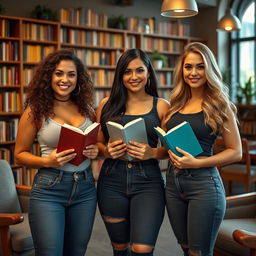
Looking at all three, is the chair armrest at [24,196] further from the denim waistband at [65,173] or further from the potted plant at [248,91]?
the potted plant at [248,91]

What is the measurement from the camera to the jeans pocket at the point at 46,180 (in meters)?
2.04

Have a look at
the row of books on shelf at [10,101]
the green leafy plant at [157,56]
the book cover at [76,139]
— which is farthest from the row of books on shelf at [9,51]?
the book cover at [76,139]

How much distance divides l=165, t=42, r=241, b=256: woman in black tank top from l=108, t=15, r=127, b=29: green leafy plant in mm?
4538

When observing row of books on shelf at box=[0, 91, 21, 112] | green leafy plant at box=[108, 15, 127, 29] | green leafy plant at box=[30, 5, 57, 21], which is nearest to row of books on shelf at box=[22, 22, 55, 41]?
green leafy plant at box=[30, 5, 57, 21]

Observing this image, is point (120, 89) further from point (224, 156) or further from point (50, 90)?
point (224, 156)

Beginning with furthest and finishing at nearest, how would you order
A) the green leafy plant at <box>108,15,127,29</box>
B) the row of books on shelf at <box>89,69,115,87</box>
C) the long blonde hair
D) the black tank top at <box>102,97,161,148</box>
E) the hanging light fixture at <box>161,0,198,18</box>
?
the green leafy plant at <box>108,15,127,29</box>
the row of books on shelf at <box>89,69,115,87</box>
the hanging light fixture at <box>161,0,198,18</box>
the black tank top at <box>102,97,161,148</box>
the long blonde hair

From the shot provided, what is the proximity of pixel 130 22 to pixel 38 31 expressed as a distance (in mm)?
1805

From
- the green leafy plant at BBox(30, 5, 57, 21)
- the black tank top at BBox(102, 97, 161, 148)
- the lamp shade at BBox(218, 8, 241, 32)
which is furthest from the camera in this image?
the green leafy plant at BBox(30, 5, 57, 21)

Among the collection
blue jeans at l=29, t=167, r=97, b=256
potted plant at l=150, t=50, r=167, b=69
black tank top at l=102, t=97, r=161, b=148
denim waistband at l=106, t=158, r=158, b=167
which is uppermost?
potted plant at l=150, t=50, r=167, b=69

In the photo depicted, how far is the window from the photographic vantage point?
7398mm

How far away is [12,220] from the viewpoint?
2.39 meters

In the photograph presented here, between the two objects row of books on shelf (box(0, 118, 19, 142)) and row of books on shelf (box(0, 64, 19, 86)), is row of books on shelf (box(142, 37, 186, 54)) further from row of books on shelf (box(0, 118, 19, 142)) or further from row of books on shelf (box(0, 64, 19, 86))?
row of books on shelf (box(0, 118, 19, 142))

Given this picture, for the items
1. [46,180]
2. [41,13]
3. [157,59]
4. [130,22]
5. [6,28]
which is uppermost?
[130,22]

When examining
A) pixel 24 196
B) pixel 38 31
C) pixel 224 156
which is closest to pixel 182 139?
pixel 224 156
